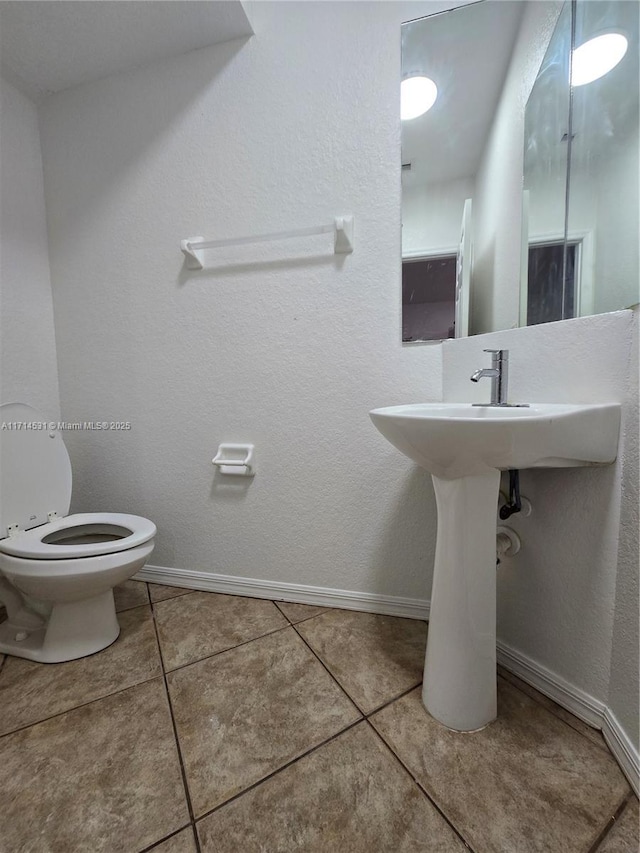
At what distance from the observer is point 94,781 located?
71cm

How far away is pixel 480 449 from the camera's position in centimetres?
67

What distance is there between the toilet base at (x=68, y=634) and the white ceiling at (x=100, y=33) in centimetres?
189

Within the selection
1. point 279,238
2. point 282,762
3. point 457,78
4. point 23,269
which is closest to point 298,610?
point 282,762

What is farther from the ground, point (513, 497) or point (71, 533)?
point (513, 497)

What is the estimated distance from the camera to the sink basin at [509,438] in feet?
2.11

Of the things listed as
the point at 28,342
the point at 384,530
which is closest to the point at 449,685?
the point at 384,530

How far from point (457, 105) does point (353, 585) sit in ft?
5.41

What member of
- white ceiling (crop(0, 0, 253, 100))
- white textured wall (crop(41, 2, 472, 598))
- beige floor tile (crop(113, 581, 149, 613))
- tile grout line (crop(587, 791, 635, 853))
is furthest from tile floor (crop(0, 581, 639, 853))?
white ceiling (crop(0, 0, 253, 100))

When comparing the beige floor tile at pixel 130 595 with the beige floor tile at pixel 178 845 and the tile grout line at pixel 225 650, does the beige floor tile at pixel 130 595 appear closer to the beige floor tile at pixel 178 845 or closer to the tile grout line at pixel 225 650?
the tile grout line at pixel 225 650

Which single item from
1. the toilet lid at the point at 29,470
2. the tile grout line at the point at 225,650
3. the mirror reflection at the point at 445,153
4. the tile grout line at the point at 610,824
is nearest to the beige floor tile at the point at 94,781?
the tile grout line at the point at 225,650

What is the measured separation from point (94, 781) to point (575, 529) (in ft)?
3.93

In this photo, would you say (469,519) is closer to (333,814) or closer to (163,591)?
(333,814)

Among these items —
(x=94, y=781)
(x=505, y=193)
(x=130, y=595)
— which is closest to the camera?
(x=94, y=781)

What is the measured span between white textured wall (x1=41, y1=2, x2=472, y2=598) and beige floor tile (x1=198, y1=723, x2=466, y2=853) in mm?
568
